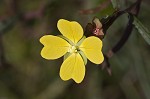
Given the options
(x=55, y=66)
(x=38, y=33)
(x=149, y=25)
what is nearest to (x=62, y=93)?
(x=55, y=66)

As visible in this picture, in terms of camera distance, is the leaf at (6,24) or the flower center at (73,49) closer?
the flower center at (73,49)

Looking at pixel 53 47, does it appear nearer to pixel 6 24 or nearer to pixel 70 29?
pixel 70 29

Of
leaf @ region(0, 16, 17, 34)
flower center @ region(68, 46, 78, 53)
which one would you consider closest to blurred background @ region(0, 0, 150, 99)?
leaf @ region(0, 16, 17, 34)

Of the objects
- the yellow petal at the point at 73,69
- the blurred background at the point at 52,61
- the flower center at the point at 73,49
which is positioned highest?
the blurred background at the point at 52,61

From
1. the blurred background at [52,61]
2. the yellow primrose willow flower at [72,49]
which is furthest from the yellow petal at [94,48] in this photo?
the blurred background at [52,61]

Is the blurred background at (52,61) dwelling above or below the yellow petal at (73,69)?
above

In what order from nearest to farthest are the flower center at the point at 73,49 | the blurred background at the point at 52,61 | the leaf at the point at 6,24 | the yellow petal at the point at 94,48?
the yellow petal at the point at 94,48, the flower center at the point at 73,49, the leaf at the point at 6,24, the blurred background at the point at 52,61

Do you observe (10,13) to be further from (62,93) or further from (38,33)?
(62,93)

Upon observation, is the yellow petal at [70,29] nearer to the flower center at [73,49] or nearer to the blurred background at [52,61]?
the flower center at [73,49]
